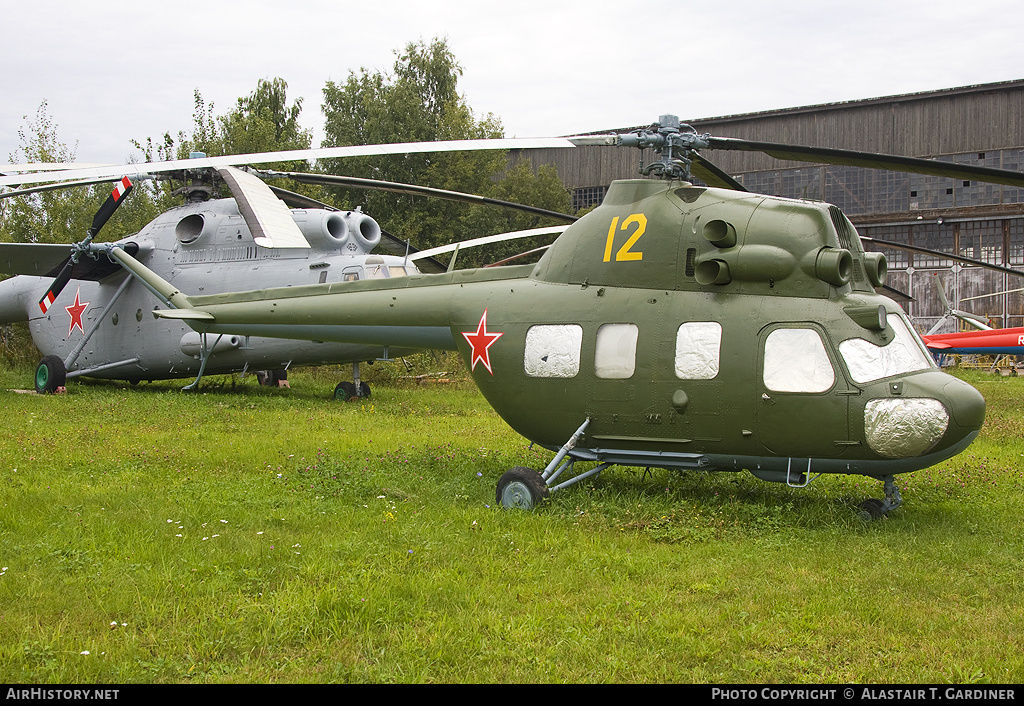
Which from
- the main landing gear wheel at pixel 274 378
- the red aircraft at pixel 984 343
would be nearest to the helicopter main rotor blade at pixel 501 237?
the main landing gear wheel at pixel 274 378

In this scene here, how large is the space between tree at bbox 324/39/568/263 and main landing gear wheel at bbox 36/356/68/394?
845 inches

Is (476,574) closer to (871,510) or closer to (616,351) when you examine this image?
(616,351)

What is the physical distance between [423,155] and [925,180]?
2240 cm

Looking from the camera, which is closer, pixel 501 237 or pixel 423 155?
pixel 501 237

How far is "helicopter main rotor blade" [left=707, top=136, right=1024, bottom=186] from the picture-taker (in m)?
6.68

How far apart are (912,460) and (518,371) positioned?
11.9 ft

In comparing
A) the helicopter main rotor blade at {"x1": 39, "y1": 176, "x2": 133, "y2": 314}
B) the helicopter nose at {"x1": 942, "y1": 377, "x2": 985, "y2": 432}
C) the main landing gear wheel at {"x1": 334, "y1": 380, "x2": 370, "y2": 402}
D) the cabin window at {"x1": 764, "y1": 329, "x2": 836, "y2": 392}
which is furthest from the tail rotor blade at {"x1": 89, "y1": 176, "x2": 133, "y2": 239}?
the helicopter nose at {"x1": 942, "y1": 377, "x2": 985, "y2": 432}

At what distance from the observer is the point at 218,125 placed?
3662cm

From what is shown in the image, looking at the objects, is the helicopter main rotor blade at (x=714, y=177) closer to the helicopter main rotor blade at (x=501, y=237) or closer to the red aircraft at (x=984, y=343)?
the helicopter main rotor blade at (x=501, y=237)

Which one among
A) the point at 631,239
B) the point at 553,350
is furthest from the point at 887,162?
the point at 553,350

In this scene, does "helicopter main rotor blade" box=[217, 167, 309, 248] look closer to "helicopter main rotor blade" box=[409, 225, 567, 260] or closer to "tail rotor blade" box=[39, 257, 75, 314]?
"helicopter main rotor blade" box=[409, 225, 567, 260]

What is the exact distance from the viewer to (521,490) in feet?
26.5

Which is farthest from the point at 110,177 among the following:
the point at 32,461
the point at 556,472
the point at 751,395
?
the point at 751,395
